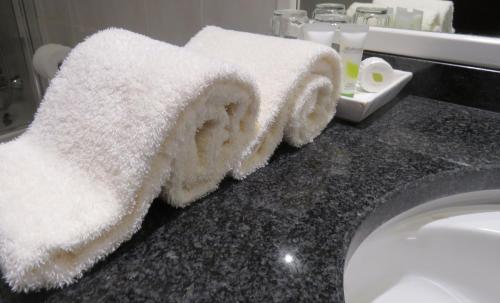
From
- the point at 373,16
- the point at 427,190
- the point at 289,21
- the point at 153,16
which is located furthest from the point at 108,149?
the point at 153,16

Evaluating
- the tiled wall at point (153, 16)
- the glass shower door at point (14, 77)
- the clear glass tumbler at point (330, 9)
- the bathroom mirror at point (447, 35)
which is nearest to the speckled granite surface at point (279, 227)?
the bathroom mirror at point (447, 35)

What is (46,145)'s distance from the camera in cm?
41

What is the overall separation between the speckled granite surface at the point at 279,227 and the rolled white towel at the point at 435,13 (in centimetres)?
25

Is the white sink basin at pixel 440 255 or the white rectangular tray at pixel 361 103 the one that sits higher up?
the white rectangular tray at pixel 361 103

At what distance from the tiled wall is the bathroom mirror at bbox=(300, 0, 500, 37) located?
128mm

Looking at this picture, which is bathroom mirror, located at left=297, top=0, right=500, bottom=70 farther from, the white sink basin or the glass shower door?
the glass shower door

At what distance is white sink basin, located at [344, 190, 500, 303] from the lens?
469 mm

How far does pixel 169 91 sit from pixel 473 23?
0.65 m

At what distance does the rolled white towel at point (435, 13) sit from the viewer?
708mm

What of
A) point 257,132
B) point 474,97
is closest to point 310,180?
point 257,132

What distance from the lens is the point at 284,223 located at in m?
0.38

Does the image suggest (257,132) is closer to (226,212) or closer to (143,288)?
(226,212)

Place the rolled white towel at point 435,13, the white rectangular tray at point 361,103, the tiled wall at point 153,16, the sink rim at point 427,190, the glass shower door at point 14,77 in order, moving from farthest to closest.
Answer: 1. the glass shower door at point 14,77
2. the tiled wall at point 153,16
3. the rolled white towel at point 435,13
4. the white rectangular tray at point 361,103
5. the sink rim at point 427,190

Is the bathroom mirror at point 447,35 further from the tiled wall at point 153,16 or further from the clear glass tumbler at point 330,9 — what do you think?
the tiled wall at point 153,16
